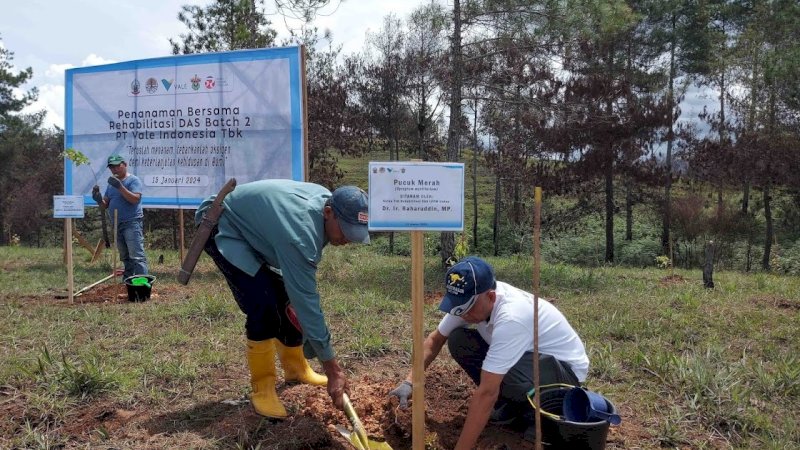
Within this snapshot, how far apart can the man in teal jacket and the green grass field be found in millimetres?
491

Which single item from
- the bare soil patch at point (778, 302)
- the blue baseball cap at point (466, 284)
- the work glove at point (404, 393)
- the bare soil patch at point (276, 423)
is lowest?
the bare soil patch at point (276, 423)

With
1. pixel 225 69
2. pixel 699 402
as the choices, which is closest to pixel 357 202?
pixel 699 402

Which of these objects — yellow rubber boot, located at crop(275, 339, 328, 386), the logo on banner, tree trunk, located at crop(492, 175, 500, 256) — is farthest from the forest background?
yellow rubber boot, located at crop(275, 339, 328, 386)

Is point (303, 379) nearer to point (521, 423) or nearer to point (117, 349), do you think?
point (521, 423)

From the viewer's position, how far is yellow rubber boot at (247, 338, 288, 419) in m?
3.04

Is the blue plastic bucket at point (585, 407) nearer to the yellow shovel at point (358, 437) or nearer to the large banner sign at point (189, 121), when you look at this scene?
the yellow shovel at point (358, 437)

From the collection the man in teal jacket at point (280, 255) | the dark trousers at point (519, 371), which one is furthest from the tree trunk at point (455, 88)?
the dark trousers at point (519, 371)

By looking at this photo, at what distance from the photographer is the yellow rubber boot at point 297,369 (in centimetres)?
349

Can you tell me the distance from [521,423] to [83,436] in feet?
7.10

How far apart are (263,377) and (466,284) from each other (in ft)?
4.18

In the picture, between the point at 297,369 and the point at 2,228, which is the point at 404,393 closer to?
the point at 297,369

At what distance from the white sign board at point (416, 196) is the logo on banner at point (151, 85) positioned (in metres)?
7.07

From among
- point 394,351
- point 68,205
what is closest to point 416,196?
point 394,351

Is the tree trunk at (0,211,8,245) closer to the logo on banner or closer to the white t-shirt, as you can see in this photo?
the logo on banner
